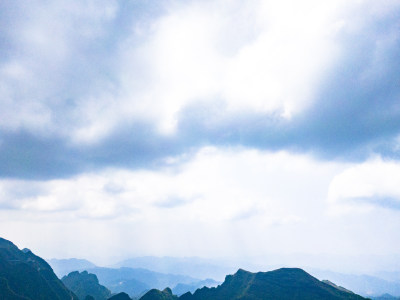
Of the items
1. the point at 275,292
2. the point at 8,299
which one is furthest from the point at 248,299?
the point at 8,299

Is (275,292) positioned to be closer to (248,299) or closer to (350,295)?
(248,299)

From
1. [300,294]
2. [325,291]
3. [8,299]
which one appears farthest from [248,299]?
[8,299]

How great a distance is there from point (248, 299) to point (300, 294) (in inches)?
1456

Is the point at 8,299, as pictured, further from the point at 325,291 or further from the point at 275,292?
the point at 325,291

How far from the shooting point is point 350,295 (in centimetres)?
18850

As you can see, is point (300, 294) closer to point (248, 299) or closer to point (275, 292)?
point (275, 292)

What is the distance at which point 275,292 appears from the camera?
194500 mm

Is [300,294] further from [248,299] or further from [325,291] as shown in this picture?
[248,299]

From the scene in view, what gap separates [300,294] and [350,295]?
3489cm

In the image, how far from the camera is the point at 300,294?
620 ft

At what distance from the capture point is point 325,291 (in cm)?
18938

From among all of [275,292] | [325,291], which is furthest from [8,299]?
[325,291]

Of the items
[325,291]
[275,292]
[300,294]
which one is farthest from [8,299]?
[325,291]

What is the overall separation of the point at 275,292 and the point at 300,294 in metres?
17.0
